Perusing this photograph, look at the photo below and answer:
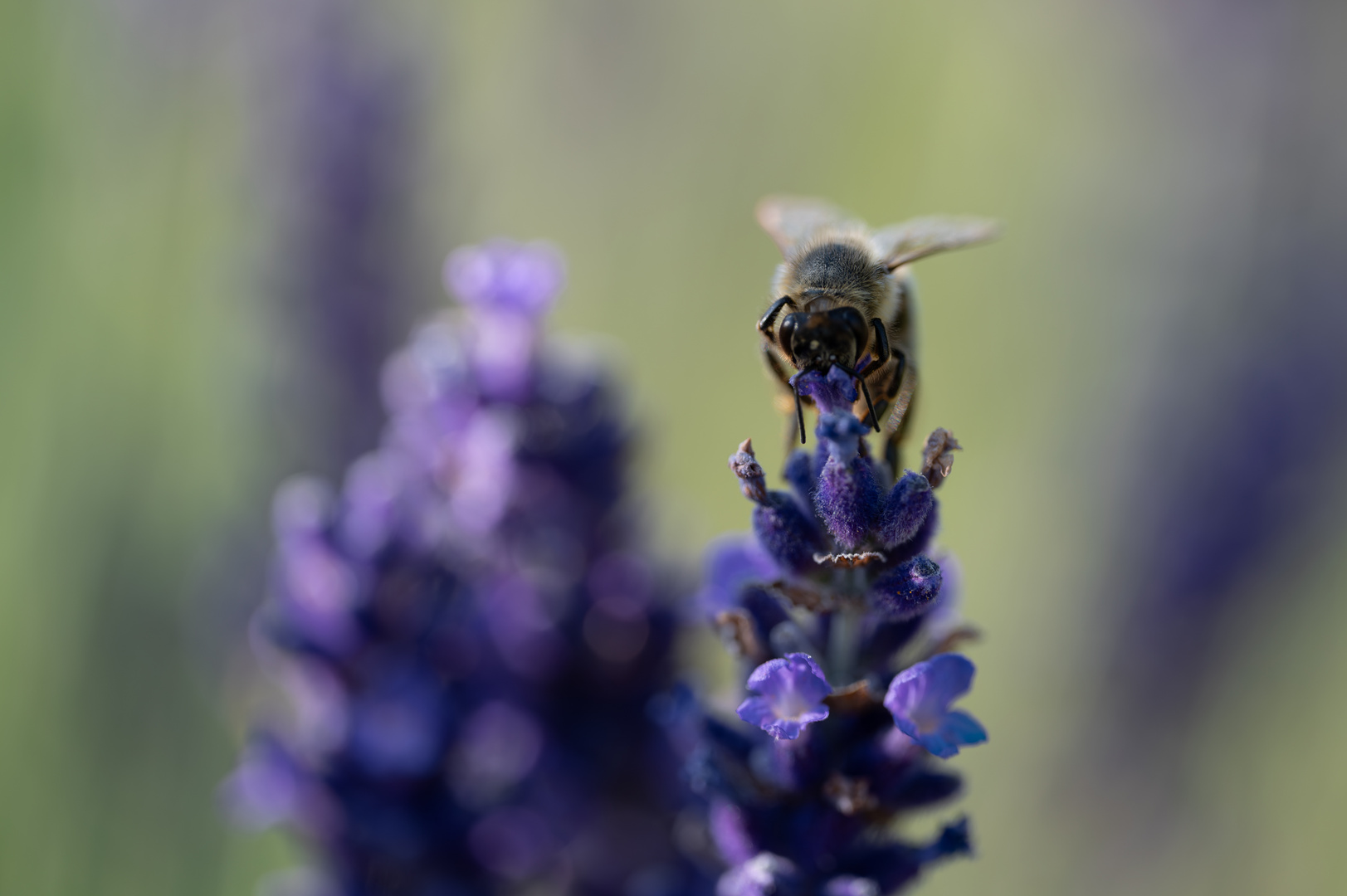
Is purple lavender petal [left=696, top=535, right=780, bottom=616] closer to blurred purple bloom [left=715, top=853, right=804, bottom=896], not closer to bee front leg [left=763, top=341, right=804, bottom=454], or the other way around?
bee front leg [left=763, top=341, right=804, bottom=454]

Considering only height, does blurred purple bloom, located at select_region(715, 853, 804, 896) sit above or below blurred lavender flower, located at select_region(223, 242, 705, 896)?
below

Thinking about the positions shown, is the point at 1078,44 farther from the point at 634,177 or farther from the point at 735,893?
the point at 735,893

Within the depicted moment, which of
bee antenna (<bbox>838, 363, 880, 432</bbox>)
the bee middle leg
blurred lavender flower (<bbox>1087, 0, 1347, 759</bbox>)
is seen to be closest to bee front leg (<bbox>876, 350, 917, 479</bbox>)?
the bee middle leg

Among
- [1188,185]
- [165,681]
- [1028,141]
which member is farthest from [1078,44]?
A: [165,681]

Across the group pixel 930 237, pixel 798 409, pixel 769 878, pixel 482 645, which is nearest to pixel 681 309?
pixel 482 645

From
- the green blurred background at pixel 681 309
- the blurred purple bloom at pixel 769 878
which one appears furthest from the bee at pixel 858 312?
the green blurred background at pixel 681 309

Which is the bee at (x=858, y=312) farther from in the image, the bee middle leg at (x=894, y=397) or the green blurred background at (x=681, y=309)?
the green blurred background at (x=681, y=309)

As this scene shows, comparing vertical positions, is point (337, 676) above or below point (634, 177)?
below
